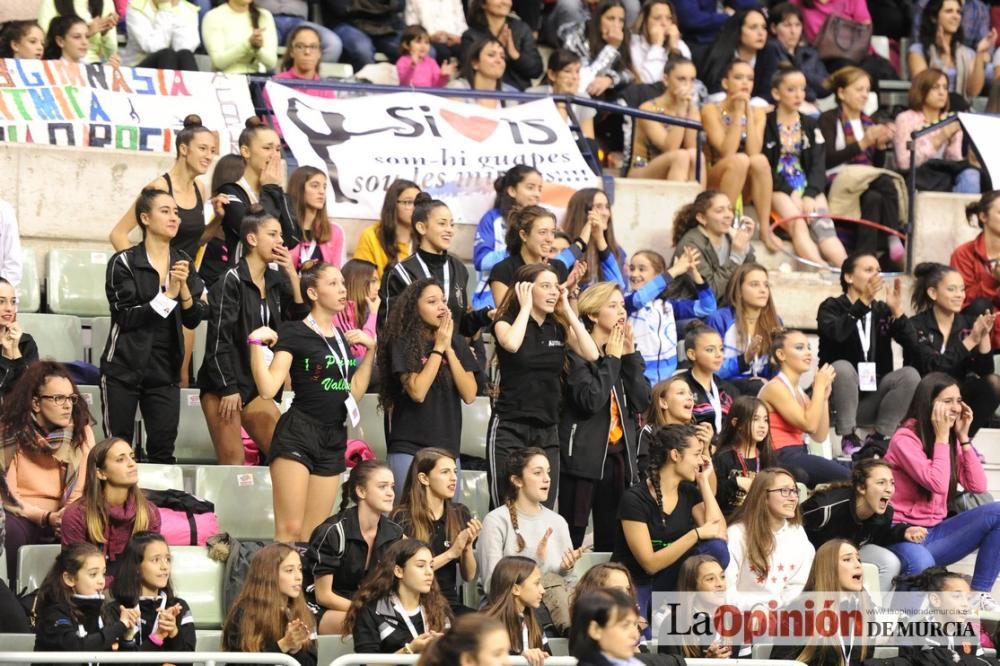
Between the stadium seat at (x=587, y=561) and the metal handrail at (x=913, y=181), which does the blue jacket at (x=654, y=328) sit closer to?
the stadium seat at (x=587, y=561)

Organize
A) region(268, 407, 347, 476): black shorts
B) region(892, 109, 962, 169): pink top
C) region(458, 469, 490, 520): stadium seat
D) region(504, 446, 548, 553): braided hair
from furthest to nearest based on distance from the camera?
region(892, 109, 962, 169): pink top, region(458, 469, 490, 520): stadium seat, region(268, 407, 347, 476): black shorts, region(504, 446, 548, 553): braided hair

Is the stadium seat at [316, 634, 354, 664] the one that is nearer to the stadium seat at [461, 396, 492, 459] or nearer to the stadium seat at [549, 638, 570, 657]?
the stadium seat at [549, 638, 570, 657]

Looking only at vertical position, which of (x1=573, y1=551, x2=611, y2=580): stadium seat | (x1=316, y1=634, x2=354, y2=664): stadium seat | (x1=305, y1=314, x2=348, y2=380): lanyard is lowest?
(x1=316, y1=634, x2=354, y2=664): stadium seat

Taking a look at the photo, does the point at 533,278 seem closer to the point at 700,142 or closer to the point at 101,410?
the point at 101,410

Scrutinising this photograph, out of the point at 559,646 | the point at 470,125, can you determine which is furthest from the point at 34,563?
the point at 470,125

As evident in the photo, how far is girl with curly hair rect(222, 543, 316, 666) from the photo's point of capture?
8.22 metres

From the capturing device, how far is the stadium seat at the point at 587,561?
955 centimetres

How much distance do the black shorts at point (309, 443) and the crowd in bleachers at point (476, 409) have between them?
19mm

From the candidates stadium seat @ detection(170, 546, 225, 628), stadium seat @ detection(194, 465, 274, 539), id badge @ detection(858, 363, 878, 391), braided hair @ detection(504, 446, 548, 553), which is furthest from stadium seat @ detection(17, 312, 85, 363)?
id badge @ detection(858, 363, 878, 391)

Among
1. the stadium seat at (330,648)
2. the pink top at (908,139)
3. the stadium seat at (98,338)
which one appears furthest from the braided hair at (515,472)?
the pink top at (908,139)

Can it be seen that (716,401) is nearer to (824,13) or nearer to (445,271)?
(445,271)

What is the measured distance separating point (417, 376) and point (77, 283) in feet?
8.81

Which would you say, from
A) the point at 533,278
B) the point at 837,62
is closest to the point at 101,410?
the point at 533,278

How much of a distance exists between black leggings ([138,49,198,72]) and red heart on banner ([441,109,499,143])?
1.62m
